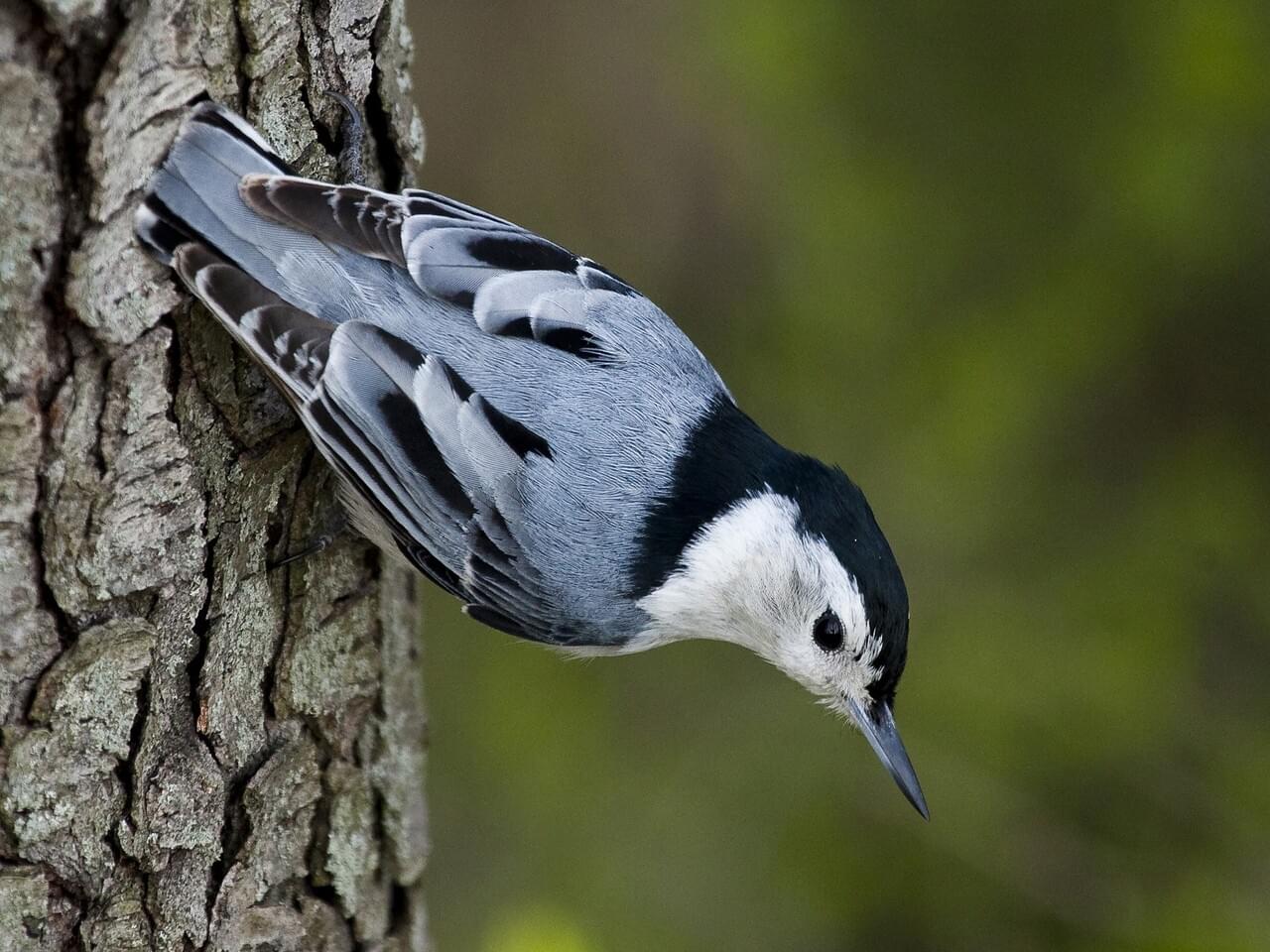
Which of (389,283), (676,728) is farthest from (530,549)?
(676,728)

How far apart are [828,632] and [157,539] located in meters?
0.98

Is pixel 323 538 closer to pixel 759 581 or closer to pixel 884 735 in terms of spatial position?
pixel 759 581

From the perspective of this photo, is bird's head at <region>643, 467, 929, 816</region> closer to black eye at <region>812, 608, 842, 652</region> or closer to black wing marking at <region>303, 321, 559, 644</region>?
black eye at <region>812, 608, 842, 652</region>

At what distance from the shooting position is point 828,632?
1994 millimetres

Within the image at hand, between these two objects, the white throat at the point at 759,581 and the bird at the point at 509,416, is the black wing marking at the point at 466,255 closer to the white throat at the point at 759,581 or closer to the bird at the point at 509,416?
the bird at the point at 509,416

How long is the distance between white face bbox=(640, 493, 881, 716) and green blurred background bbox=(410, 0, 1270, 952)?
83 centimetres

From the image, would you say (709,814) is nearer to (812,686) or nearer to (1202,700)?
(812,686)

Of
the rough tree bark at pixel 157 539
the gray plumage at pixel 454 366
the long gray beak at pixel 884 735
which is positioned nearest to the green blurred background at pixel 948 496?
the long gray beak at pixel 884 735

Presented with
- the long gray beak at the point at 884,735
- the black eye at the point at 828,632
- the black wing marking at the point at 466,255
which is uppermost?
the black wing marking at the point at 466,255

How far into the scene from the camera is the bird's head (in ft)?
6.26

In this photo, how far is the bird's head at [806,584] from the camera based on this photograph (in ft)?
6.26

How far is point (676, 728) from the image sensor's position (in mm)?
2963

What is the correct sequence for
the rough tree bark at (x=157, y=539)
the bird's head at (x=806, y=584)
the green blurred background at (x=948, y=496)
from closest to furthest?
1. the rough tree bark at (x=157, y=539)
2. the bird's head at (x=806, y=584)
3. the green blurred background at (x=948, y=496)

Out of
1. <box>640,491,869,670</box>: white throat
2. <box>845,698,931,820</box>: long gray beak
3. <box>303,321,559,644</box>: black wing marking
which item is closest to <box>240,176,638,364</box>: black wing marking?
<box>303,321,559,644</box>: black wing marking
